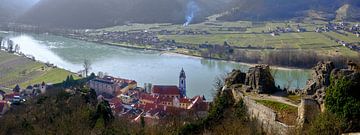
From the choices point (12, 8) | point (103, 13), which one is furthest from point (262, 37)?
point (12, 8)

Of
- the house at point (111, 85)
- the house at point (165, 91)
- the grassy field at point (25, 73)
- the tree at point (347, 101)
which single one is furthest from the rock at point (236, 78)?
the grassy field at point (25, 73)

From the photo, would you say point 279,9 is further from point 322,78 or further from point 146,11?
point 322,78

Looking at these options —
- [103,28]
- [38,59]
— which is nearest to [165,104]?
[38,59]

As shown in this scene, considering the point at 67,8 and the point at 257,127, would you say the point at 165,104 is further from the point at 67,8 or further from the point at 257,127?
the point at 67,8

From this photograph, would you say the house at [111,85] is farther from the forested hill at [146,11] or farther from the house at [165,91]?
the forested hill at [146,11]

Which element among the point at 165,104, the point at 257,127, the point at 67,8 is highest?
the point at 67,8
